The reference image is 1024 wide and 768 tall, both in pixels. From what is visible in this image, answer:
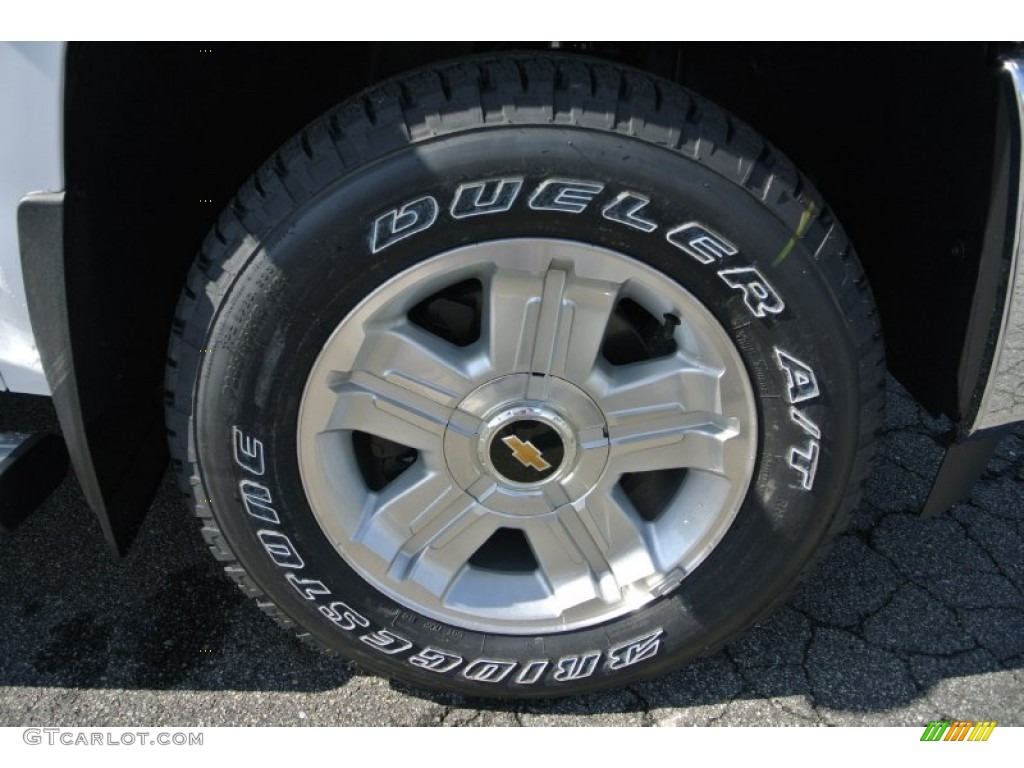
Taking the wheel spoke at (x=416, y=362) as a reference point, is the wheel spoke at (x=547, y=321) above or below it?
above

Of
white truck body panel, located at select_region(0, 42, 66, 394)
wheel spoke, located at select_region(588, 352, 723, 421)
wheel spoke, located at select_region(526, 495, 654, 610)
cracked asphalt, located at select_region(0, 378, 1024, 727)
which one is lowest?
cracked asphalt, located at select_region(0, 378, 1024, 727)

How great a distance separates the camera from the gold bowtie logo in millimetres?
1523

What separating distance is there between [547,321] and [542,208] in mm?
203

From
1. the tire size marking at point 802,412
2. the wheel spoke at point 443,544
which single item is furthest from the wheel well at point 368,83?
the wheel spoke at point 443,544

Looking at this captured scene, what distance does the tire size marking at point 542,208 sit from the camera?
1314mm

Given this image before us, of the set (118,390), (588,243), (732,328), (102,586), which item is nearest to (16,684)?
(102,586)
